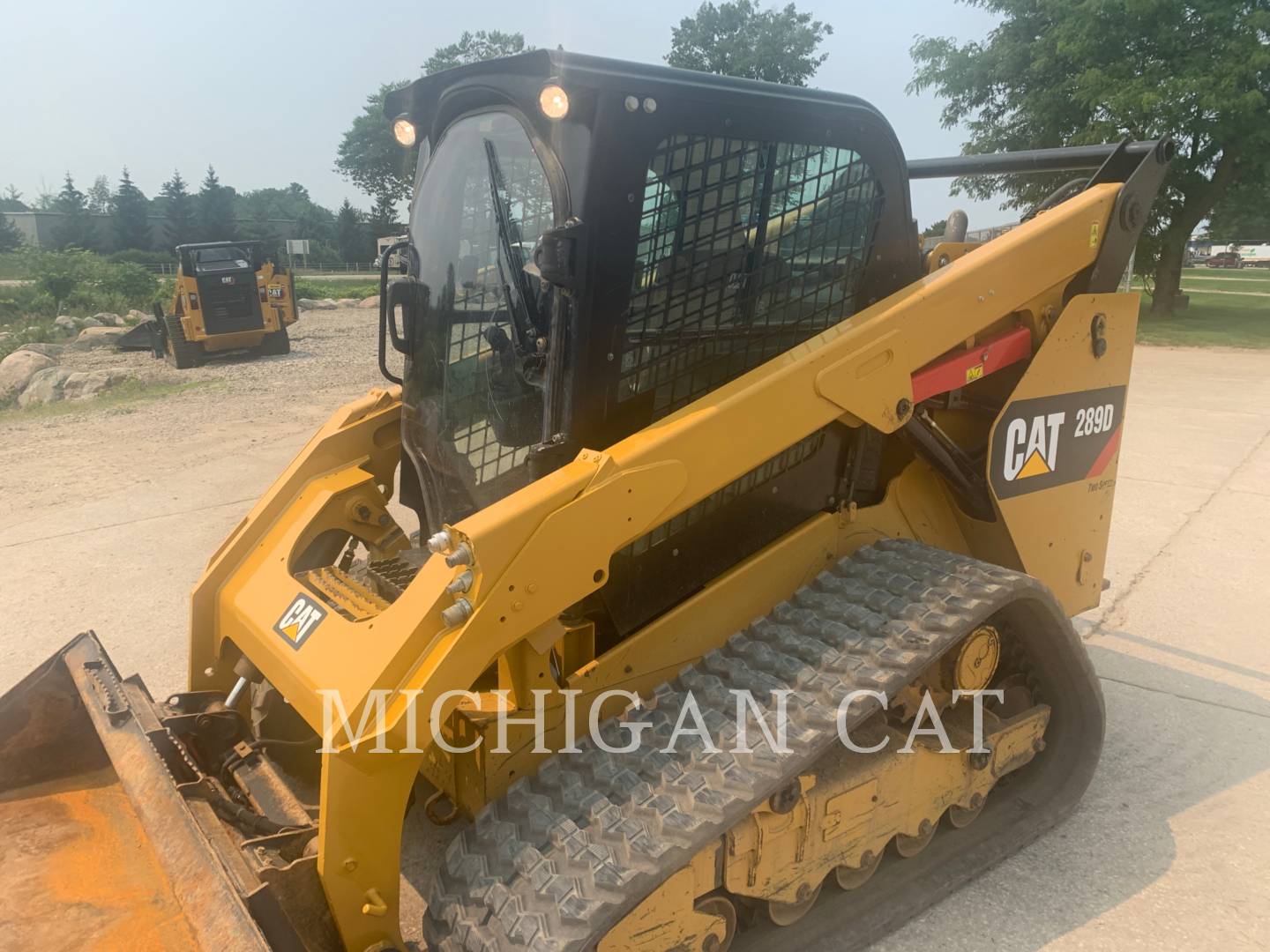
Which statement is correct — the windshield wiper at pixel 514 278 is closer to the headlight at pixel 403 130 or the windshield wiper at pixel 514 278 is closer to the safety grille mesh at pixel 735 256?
the safety grille mesh at pixel 735 256

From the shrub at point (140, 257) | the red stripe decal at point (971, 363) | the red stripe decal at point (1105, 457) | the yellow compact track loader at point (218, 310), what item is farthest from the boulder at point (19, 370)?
the shrub at point (140, 257)

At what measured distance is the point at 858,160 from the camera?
8.82 ft

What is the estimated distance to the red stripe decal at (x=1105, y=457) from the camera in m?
3.36

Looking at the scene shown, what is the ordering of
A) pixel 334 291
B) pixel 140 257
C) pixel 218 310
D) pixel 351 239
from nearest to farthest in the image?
pixel 218 310 < pixel 334 291 < pixel 140 257 < pixel 351 239

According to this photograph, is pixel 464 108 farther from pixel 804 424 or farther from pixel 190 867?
pixel 190 867

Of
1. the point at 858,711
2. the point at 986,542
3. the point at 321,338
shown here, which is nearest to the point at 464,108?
the point at 858,711

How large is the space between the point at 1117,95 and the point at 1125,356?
1848 centimetres

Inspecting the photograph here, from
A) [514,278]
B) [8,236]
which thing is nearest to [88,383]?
[514,278]

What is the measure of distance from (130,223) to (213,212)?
548cm

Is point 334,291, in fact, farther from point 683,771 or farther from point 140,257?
point 683,771

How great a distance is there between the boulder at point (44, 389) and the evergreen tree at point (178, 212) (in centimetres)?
4661

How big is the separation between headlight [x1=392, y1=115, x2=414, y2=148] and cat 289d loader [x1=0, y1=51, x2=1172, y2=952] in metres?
0.02

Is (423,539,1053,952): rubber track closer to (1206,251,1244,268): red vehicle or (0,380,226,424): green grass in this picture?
(0,380,226,424): green grass

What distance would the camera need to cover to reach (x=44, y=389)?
13273 mm
